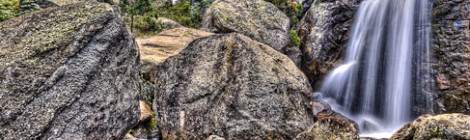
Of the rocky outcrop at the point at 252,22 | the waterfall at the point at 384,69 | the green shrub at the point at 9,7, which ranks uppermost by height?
the green shrub at the point at 9,7

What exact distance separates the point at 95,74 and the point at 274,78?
6464mm

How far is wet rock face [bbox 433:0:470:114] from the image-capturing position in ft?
63.5

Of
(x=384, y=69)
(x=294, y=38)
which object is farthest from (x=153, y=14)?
(x=384, y=69)

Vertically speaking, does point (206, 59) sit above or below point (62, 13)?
below

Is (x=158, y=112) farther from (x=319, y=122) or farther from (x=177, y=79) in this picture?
(x=319, y=122)

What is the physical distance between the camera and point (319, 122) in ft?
33.4

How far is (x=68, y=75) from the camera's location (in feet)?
29.9

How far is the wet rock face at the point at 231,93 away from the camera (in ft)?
43.4

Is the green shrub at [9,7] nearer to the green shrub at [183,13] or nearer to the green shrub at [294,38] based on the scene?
the green shrub at [183,13]

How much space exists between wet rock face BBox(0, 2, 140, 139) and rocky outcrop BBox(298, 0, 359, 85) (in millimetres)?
18210

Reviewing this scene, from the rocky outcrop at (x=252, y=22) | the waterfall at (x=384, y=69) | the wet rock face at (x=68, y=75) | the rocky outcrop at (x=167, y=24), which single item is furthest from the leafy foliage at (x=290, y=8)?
the wet rock face at (x=68, y=75)

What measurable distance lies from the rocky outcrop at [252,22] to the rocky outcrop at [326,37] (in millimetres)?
1237

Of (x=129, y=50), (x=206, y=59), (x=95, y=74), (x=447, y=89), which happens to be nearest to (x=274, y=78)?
(x=206, y=59)

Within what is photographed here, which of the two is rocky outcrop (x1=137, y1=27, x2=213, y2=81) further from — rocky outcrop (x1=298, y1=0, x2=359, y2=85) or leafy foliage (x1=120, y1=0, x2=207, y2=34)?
leafy foliage (x1=120, y1=0, x2=207, y2=34)
